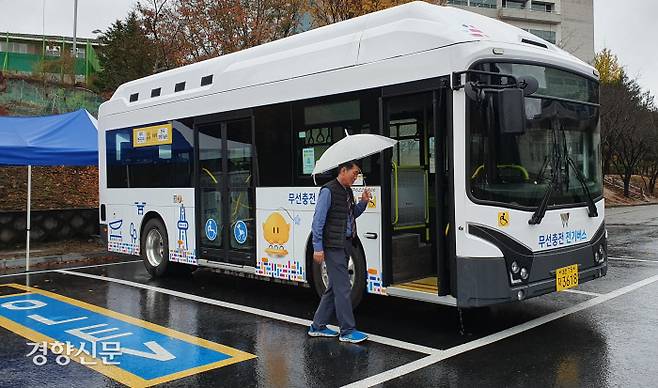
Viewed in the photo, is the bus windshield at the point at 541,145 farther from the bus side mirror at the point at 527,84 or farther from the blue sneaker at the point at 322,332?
the blue sneaker at the point at 322,332

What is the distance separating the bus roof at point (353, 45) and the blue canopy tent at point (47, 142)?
369 cm

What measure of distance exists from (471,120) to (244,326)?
3.45 metres

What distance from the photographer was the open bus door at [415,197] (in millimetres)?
6070

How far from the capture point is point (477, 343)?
19.7ft

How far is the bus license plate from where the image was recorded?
6133 millimetres

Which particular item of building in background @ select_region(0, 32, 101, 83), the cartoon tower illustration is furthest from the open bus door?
building in background @ select_region(0, 32, 101, 83)

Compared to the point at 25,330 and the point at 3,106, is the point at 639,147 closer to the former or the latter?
the point at 3,106

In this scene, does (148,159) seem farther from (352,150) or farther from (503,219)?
(503,219)

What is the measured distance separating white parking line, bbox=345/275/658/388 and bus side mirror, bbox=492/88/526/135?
2.13m

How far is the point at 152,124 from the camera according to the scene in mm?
10164

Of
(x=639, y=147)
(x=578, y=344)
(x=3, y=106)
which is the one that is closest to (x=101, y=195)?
(x=578, y=344)

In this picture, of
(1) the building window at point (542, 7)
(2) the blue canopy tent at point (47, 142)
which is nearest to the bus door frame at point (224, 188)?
(2) the blue canopy tent at point (47, 142)

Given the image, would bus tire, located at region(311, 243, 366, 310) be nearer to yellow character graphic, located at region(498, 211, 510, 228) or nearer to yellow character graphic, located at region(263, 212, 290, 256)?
yellow character graphic, located at region(263, 212, 290, 256)

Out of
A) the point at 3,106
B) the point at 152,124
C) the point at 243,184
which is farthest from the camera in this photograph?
the point at 3,106
